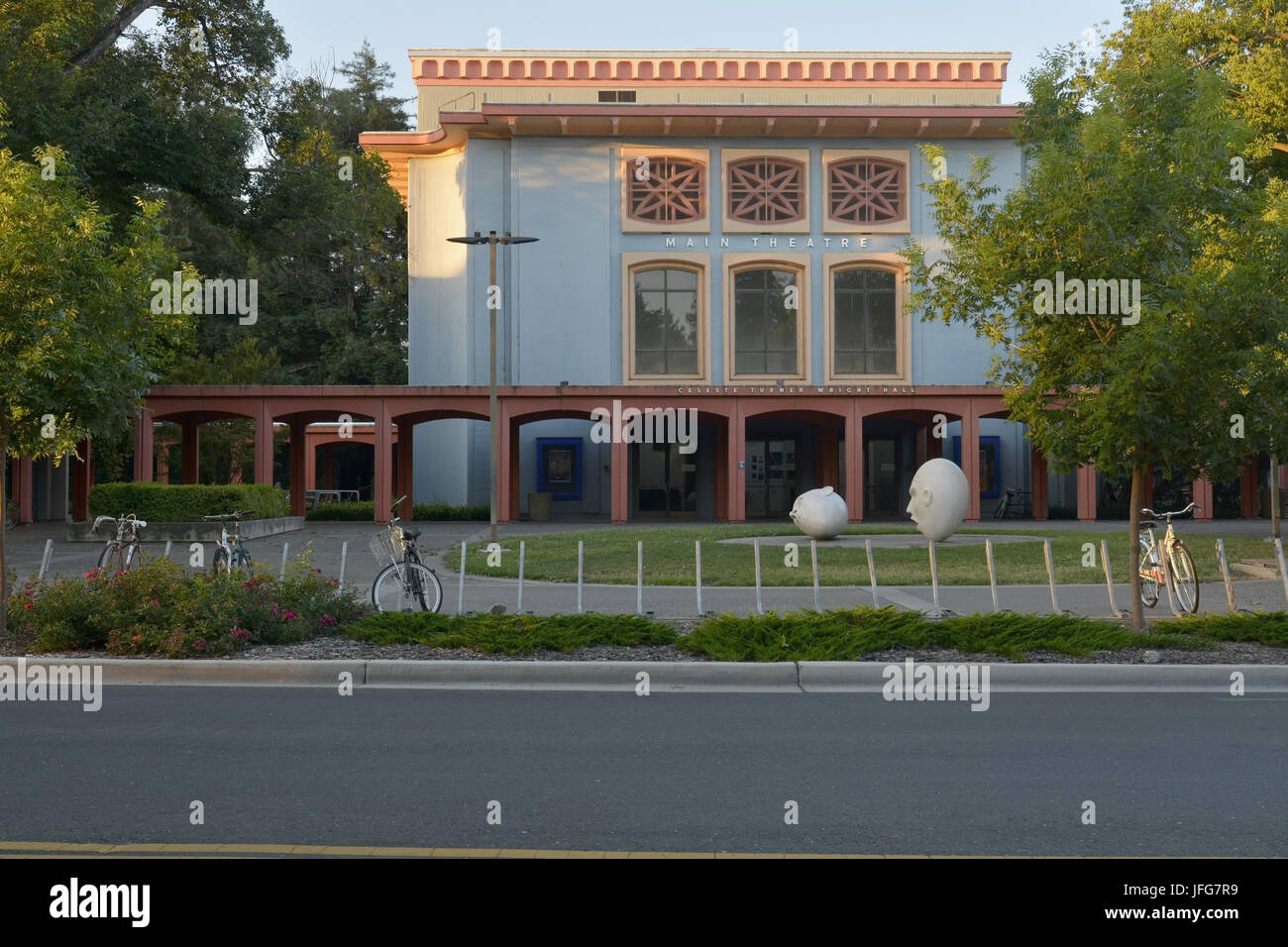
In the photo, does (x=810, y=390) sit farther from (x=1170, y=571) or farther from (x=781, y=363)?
(x=1170, y=571)

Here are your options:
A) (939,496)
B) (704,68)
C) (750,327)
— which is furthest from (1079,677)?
(704,68)

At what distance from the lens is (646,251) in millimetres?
42406

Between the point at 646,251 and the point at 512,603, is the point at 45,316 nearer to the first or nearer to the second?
the point at 512,603

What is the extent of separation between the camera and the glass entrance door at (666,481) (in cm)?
4391

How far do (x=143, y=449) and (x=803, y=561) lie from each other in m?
22.9

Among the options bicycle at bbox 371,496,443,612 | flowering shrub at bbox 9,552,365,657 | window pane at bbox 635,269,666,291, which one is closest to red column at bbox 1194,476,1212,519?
window pane at bbox 635,269,666,291

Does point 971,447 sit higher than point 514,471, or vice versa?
point 971,447

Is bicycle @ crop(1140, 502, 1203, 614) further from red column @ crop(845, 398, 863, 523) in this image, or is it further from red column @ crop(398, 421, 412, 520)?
red column @ crop(398, 421, 412, 520)

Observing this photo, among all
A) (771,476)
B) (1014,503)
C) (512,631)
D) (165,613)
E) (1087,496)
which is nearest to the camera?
(165,613)

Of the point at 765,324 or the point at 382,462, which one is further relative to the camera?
the point at 765,324

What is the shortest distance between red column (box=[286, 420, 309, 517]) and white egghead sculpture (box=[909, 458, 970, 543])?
21.5m

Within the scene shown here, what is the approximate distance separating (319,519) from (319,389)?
4693 mm

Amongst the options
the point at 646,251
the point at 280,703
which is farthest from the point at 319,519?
the point at 280,703

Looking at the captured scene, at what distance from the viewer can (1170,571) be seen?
14617 millimetres
